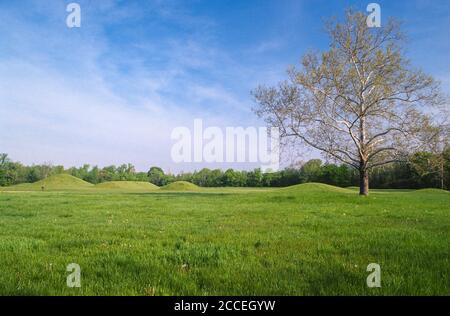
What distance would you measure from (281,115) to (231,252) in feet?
87.5

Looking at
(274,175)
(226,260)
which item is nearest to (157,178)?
(274,175)

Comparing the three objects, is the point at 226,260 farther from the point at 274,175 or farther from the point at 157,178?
the point at 157,178

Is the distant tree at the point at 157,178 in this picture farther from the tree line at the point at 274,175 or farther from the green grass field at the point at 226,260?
the green grass field at the point at 226,260

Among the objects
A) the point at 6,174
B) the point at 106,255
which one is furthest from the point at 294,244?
the point at 6,174

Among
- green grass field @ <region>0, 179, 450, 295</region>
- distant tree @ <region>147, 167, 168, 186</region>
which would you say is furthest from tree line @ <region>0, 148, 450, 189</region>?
green grass field @ <region>0, 179, 450, 295</region>

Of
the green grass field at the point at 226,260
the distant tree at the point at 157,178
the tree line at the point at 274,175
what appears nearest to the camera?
the green grass field at the point at 226,260

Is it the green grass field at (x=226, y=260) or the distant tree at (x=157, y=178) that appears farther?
the distant tree at (x=157, y=178)

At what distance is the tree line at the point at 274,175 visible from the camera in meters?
62.0

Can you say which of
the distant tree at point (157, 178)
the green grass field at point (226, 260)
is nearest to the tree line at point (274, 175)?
the distant tree at point (157, 178)

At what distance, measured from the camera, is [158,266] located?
600cm

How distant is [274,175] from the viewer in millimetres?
131250

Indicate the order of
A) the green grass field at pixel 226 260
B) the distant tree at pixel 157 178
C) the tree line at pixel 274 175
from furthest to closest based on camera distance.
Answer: the distant tree at pixel 157 178 → the tree line at pixel 274 175 → the green grass field at pixel 226 260

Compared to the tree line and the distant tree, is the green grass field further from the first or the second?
the distant tree
